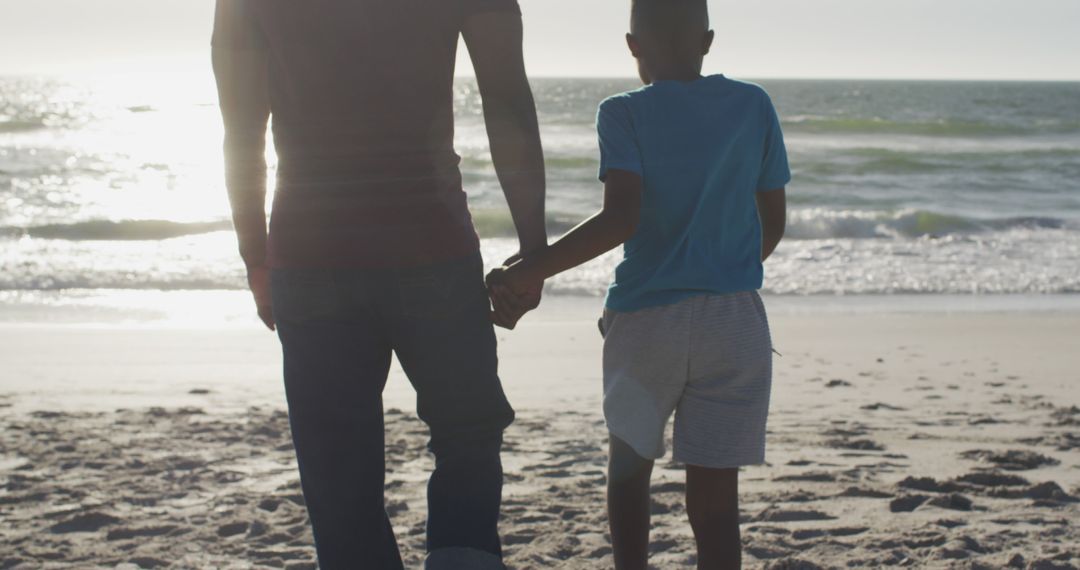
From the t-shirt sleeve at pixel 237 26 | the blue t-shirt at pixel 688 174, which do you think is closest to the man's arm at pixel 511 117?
the blue t-shirt at pixel 688 174

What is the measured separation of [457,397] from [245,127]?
0.63 m

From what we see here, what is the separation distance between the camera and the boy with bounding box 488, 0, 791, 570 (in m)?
2.28

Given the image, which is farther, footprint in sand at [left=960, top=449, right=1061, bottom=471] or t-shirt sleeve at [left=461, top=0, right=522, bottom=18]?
footprint in sand at [left=960, top=449, right=1061, bottom=471]

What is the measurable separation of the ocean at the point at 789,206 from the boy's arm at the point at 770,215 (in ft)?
23.2

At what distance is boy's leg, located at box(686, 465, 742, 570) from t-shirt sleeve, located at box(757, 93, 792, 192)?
2.03 ft

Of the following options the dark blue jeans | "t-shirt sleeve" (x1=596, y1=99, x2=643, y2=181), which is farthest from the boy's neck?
the dark blue jeans

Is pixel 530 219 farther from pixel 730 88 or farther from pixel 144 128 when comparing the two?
pixel 144 128

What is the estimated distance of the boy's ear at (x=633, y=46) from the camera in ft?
7.87

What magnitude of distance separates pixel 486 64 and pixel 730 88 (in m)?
0.58

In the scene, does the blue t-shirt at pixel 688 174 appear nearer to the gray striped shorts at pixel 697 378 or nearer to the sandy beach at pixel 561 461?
the gray striped shorts at pixel 697 378

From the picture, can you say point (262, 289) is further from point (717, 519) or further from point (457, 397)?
point (717, 519)

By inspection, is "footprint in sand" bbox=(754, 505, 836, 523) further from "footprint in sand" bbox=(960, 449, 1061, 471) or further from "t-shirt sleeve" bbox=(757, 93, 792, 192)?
"t-shirt sleeve" bbox=(757, 93, 792, 192)

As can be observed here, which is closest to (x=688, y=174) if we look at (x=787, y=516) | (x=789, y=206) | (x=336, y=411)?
(x=336, y=411)

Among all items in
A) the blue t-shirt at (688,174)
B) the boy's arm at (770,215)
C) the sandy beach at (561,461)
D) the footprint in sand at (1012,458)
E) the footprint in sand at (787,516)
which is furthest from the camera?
the footprint in sand at (1012,458)
